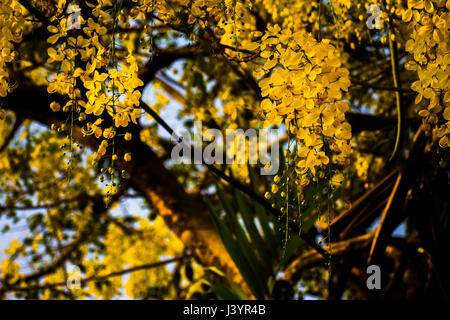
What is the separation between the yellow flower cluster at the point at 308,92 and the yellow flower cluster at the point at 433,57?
15 centimetres

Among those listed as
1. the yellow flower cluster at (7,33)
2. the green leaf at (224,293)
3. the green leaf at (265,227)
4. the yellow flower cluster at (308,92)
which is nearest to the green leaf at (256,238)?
the green leaf at (265,227)

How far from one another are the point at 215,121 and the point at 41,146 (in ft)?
3.27

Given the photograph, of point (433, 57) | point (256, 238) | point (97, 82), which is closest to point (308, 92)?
point (433, 57)

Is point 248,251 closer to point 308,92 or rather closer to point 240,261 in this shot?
point 240,261

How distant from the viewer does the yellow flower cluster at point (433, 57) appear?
798mm

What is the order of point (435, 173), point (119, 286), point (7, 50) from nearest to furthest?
point (7, 50)
point (435, 173)
point (119, 286)

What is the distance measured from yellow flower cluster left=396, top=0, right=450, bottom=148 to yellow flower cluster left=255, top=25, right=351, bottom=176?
0.15m

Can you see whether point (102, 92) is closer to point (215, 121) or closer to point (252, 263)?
point (252, 263)

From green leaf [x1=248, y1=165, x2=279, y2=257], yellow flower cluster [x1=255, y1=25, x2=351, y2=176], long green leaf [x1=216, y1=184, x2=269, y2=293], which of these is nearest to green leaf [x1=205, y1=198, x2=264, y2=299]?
long green leaf [x1=216, y1=184, x2=269, y2=293]

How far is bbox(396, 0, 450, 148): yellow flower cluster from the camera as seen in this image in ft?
2.62

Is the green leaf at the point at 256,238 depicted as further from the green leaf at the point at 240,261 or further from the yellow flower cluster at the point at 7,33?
the yellow flower cluster at the point at 7,33

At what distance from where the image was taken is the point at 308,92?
790 mm

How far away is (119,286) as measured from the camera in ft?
11.0

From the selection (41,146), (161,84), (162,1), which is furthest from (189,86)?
(162,1)
